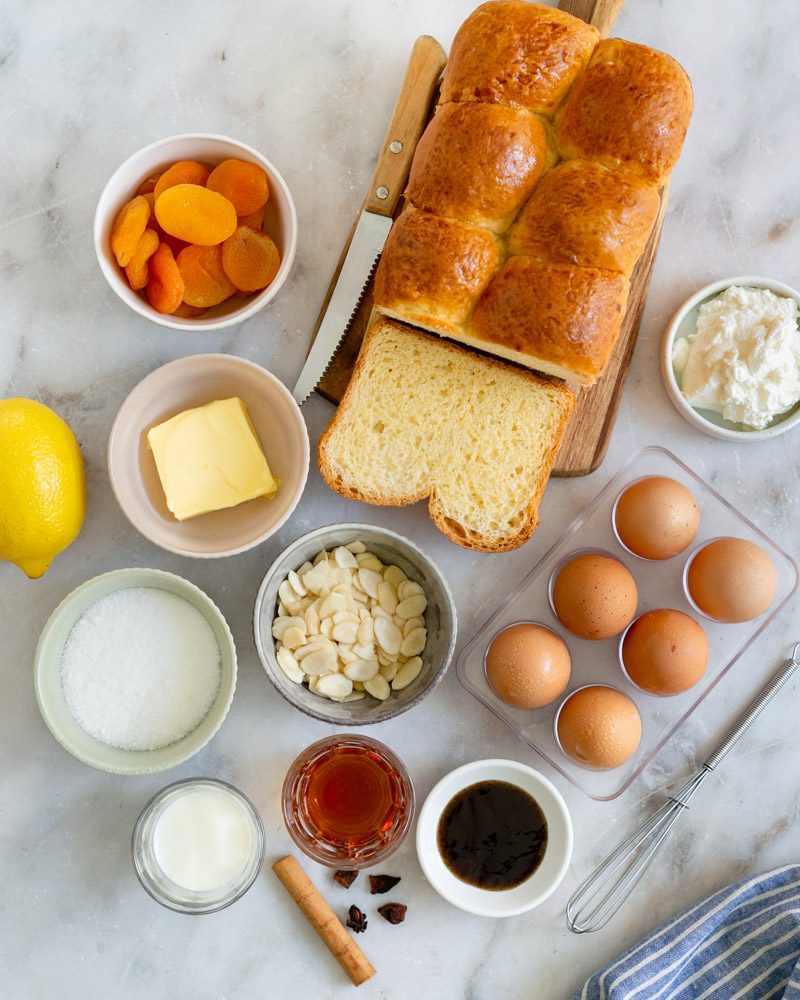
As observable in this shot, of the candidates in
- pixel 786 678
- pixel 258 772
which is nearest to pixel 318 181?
pixel 258 772

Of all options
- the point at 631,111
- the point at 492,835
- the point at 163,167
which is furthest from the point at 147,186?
the point at 492,835

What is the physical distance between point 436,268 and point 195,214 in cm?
39

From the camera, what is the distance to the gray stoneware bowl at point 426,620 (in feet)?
4.72

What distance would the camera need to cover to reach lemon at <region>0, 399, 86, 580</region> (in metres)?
1.33

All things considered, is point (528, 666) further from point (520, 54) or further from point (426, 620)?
point (520, 54)

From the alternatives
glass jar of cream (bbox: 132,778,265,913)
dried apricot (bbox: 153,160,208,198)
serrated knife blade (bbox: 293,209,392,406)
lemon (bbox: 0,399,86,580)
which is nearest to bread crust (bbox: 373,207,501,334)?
serrated knife blade (bbox: 293,209,392,406)

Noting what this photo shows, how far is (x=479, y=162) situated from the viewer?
1.32m

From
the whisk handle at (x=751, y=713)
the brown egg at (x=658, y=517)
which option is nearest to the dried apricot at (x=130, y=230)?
the brown egg at (x=658, y=517)

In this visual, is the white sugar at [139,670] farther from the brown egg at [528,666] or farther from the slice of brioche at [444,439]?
the brown egg at [528,666]

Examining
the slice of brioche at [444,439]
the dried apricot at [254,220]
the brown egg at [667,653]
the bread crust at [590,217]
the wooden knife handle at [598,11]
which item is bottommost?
the brown egg at [667,653]

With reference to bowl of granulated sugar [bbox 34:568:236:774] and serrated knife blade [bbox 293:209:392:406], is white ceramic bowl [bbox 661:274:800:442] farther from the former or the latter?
bowl of granulated sugar [bbox 34:568:236:774]

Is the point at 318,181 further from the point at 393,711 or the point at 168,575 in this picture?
the point at 393,711

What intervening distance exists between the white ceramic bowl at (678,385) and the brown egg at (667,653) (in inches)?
13.3

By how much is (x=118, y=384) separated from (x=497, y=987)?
1.30 metres
